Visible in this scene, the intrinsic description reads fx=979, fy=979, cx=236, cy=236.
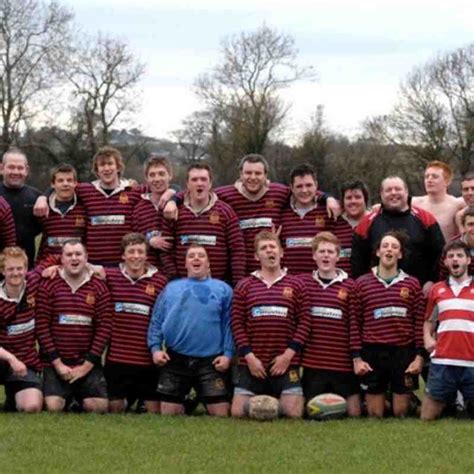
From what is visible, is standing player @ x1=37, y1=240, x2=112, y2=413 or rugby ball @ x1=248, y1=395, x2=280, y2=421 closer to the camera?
rugby ball @ x1=248, y1=395, x2=280, y2=421

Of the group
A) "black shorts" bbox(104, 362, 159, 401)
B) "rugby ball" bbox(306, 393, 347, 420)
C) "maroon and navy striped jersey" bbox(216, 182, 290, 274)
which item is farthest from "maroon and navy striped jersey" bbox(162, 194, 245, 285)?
"rugby ball" bbox(306, 393, 347, 420)

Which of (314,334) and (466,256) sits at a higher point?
(466,256)

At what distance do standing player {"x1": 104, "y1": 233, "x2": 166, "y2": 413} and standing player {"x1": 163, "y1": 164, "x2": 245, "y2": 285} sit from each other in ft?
1.19

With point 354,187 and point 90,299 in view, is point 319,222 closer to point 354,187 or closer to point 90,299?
point 354,187

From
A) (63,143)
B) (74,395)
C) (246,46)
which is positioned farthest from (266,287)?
(246,46)

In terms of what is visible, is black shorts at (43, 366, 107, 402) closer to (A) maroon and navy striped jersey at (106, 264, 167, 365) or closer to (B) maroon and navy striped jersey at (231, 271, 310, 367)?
(A) maroon and navy striped jersey at (106, 264, 167, 365)

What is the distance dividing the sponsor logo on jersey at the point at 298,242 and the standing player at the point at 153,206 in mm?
1144

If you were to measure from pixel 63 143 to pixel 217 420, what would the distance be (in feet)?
135

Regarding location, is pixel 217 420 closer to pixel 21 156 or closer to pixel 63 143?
pixel 21 156

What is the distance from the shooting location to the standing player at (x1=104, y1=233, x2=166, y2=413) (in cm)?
883

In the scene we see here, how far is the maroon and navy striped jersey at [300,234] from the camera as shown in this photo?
9.31m

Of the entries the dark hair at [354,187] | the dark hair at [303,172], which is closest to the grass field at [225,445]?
the dark hair at [354,187]

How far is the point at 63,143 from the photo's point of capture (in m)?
48.1

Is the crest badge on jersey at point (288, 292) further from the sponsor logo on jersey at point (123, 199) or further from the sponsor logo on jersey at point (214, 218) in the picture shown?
the sponsor logo on jersey at point (123, 199)
